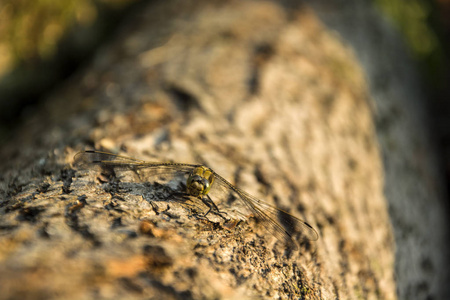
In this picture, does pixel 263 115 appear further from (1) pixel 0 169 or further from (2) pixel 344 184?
(1) pixel 0 169

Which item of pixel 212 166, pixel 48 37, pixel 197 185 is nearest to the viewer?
pixel 197 185

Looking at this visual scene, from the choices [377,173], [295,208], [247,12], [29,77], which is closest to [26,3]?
[29,77]

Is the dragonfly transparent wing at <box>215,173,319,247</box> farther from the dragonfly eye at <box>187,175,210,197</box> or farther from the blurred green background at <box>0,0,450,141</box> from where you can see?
the blurred green background at <box>0,0,450,141</box>

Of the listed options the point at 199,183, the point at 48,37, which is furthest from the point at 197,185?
the point at 48,37

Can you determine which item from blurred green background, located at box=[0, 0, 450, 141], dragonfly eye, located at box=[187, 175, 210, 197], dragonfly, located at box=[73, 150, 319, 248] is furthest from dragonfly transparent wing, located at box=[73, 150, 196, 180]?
blurred green background, located at box=[0, 0, 450, 141]

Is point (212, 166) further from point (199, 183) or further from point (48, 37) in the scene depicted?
point (48, 37)

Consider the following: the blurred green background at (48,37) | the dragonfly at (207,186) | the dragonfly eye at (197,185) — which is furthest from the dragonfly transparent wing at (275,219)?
the blurred green background at (48,37)

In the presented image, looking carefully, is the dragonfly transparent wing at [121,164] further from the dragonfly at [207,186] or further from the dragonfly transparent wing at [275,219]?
the dragonfly transparent wing at [275,219]
